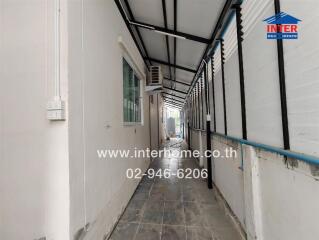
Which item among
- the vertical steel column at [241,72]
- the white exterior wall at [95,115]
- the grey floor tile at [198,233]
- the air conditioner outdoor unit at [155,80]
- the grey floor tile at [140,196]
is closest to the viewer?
the white exterior wall at [95,115]

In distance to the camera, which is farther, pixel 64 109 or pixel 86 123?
pixel 86 123

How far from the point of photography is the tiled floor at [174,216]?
1.99 meters

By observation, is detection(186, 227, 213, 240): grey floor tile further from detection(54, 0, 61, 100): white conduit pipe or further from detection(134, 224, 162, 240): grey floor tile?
detection(54, 0, 61, 100): white conduit pipe

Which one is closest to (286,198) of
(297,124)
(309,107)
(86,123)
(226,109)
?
(297,124)

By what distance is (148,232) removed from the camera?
2.03m

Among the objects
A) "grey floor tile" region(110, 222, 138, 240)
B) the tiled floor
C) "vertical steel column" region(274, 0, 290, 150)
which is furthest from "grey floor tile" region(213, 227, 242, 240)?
"vertical steel column" region(274, 0, 290, 150)

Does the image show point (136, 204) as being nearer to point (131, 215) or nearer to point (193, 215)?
point (131, 215)

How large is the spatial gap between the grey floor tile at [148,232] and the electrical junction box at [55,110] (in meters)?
1.63

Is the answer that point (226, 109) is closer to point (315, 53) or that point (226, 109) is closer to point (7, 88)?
point (315, 53)

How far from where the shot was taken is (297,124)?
106cm

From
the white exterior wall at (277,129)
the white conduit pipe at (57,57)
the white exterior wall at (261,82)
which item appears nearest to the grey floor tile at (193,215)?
→ the white exterior wall at (277,129)

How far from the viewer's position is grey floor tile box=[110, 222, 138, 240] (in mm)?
1968

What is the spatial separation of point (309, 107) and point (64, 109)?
1603 mm

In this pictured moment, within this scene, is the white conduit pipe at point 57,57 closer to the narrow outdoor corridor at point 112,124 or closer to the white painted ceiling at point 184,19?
the narrow outdoor corridor at point 112,124
